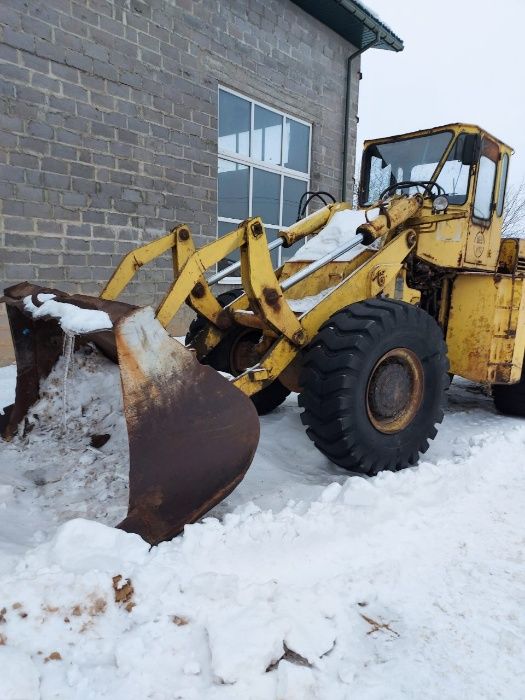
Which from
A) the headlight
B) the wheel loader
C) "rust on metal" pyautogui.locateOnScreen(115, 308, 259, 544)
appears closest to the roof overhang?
the wheel loader

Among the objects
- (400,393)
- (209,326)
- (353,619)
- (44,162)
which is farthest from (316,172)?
(353,619)

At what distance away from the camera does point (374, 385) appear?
9.92ft

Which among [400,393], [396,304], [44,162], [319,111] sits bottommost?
[400,393]

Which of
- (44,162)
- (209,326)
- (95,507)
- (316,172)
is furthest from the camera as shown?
(316,172)

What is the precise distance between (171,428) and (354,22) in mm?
8858

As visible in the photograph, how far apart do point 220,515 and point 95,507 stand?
24.7 inches

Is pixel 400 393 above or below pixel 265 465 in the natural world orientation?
above

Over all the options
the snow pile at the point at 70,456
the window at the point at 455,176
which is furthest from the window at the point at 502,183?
the snow pile at the point at 70,456

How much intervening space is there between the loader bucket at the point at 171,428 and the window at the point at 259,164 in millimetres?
5251

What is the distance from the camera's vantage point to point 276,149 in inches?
329

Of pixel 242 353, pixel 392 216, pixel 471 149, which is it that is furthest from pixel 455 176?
pixel 242 353

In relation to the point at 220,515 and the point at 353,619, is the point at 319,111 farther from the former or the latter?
the point at 353,619

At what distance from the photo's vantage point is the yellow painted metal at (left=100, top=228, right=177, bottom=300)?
129 inches

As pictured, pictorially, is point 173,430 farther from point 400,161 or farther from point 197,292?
point 400,161
